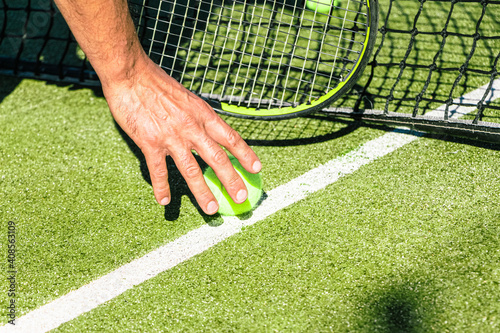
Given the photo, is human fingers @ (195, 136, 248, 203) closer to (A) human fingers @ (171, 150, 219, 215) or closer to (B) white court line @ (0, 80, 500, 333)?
(A) human fingers @ (171, 150, 219, 215)

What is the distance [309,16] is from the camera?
299 centimetres

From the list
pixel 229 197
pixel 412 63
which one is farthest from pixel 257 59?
pixel 229 197

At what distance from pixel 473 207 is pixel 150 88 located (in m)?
1.50

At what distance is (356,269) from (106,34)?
1354 mm

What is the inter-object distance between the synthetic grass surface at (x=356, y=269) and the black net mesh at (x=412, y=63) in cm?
33

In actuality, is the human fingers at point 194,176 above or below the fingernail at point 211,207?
above

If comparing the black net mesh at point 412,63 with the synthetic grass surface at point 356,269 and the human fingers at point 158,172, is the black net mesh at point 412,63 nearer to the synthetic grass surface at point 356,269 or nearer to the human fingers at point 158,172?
the synthetic grass surface at point 356,269

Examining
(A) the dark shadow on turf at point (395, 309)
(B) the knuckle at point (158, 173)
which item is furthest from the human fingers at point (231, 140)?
(A) the dark shadow on turf at point (395, 309)

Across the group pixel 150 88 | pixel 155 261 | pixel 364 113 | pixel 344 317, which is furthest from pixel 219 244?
pixel 364 113

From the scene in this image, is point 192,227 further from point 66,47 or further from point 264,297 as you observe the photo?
point 66,47

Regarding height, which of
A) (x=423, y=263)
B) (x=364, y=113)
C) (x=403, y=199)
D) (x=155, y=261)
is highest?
(x=364, y=113)

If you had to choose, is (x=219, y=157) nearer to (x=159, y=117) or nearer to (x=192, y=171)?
(x=192, y=171)

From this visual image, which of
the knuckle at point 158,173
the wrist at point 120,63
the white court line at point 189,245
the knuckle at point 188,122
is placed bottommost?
the white court line at point 189,245

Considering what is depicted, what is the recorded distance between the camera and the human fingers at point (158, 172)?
66.3 inches
